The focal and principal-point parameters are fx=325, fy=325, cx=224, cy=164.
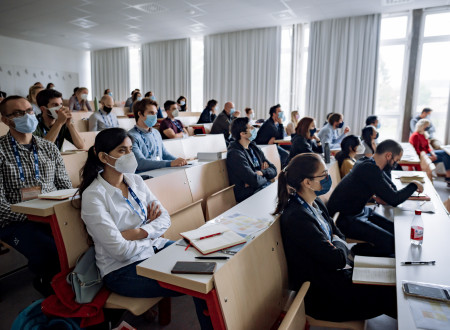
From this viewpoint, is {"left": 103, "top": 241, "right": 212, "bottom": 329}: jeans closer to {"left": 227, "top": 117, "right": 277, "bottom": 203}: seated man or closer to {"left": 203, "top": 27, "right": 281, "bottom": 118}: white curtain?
{"left": 227, "top": 117, "right": 277, "bottom": 203}: seated man

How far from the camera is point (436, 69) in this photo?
7633 millimetres

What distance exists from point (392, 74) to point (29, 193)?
848 centimetres

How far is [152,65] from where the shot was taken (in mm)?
11609

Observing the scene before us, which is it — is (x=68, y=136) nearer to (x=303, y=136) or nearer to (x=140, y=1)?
(x=303, y=136)

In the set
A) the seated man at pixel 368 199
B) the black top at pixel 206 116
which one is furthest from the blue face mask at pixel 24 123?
the black top at pixel 206 116

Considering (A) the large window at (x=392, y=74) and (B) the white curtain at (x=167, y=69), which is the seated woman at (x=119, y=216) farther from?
(B) the white curtain at (x=167, y=69)

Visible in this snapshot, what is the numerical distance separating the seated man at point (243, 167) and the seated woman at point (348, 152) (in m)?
0.97

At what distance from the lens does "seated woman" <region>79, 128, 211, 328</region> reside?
1598 millimetres

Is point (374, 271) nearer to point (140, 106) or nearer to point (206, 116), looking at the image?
point (140, 106)

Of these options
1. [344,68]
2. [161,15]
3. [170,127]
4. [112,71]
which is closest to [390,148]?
[170,127]

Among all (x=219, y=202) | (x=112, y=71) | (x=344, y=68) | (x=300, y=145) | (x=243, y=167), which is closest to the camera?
(x=219, y=202)

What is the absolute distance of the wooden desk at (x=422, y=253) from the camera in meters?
1.20

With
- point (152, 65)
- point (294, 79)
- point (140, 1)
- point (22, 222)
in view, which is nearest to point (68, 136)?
point (22, 222)

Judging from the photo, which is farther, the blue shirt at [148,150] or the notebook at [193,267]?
the blue shirt at [148,150]
